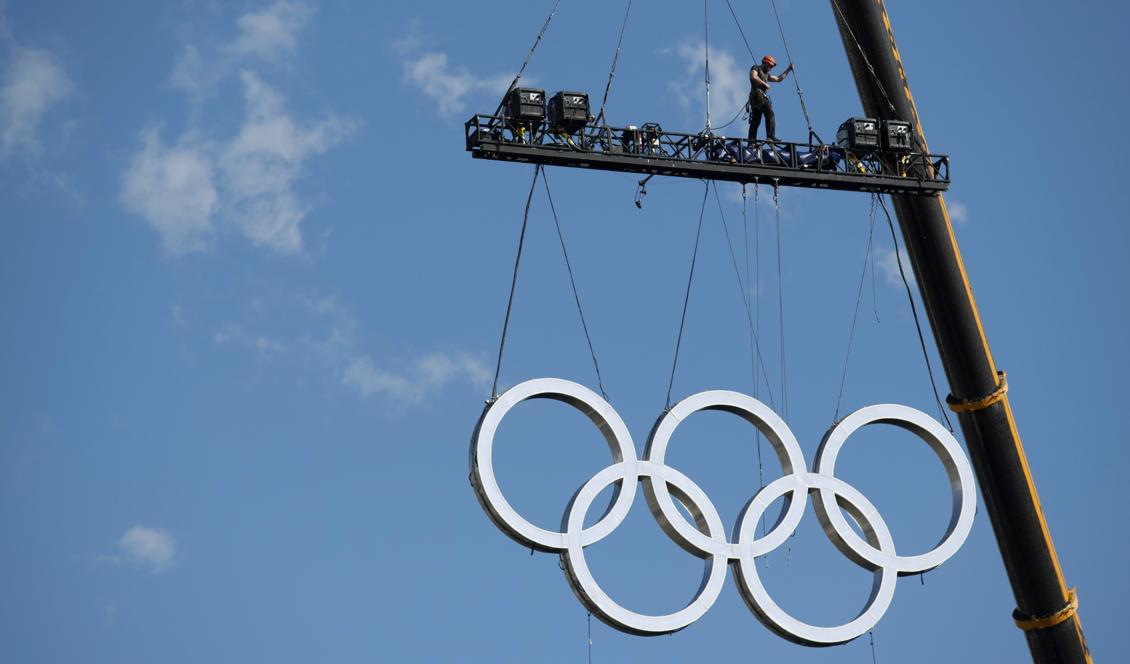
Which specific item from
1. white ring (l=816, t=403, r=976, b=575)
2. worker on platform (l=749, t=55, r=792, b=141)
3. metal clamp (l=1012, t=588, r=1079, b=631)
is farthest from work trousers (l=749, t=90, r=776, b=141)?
metal clamp (l=1012, t=588, r=1079, b=631)

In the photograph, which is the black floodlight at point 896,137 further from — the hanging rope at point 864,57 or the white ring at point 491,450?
the white ring at point 491,450

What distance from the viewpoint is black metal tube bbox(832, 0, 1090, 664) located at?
54312 millimetres

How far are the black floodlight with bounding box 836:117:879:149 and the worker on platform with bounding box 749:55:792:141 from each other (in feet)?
4.66

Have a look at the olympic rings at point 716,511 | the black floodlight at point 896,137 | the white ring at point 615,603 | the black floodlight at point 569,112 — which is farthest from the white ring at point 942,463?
the black floodlight at point 569,112

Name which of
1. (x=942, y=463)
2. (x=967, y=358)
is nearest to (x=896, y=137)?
(x=967, y=358)

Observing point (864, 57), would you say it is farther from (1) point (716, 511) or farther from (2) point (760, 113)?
(1) point (716, 511)

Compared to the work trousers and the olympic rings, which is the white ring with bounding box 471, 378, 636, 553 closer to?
the olympic rings

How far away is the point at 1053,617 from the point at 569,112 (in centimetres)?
1438

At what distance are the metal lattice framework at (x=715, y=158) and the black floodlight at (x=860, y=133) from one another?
0.16 meters

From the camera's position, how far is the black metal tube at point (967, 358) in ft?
178

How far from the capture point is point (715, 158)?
5272cm

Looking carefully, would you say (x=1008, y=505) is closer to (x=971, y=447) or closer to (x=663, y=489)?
(x=971, y=447)

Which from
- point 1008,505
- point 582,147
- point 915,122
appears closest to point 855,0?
point 915,122

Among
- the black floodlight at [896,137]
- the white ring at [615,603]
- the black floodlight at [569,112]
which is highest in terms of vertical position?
the black floodlight at [896,137]
